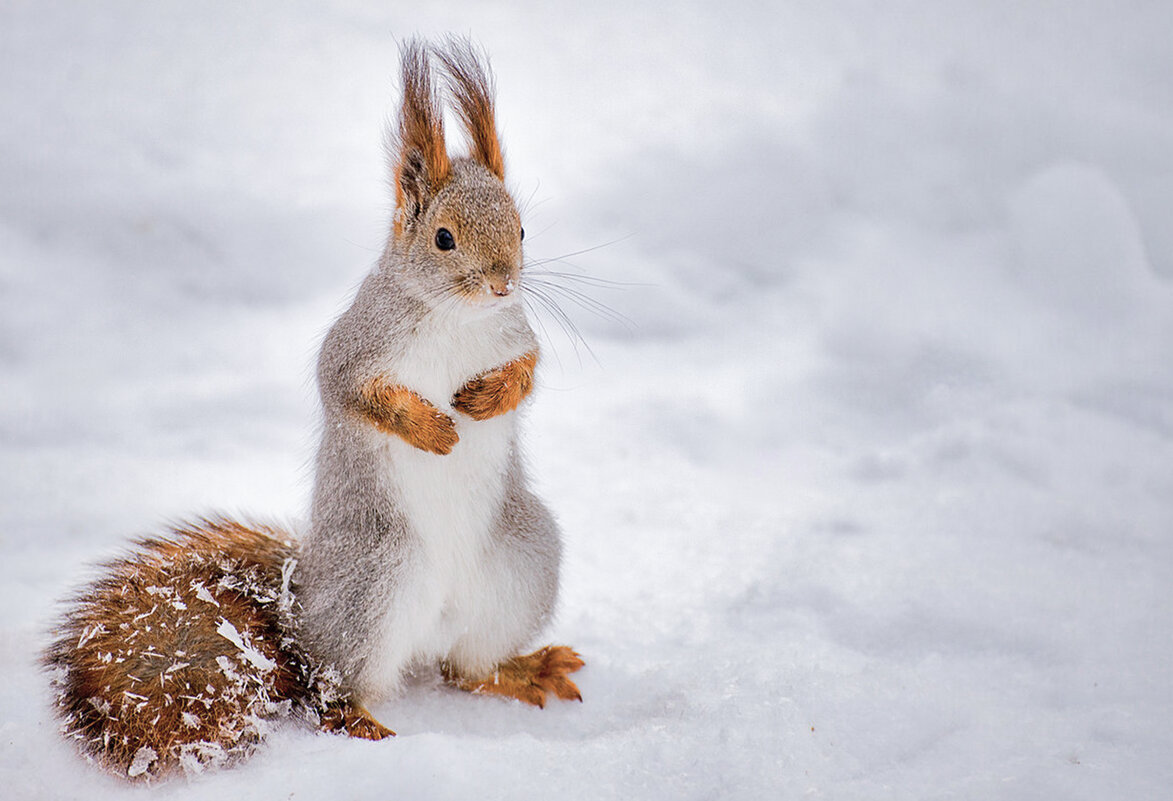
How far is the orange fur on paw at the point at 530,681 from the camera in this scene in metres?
1.53

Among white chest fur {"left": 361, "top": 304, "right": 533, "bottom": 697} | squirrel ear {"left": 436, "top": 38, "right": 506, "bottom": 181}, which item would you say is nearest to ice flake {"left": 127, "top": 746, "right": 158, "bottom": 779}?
white chest fur {"left": 361, "top": 304, "right": 533, "bottom": 697}

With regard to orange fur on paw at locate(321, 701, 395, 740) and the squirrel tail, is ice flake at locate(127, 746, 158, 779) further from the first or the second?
orange fur on paw at locate(321, 701, 395, 740)

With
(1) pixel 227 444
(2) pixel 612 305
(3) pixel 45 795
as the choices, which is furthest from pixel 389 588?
(2) pixel 612 305

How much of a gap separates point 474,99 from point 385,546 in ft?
2.08

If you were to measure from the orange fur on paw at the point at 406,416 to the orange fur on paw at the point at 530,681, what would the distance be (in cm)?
42

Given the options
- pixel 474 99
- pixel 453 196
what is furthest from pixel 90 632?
pixel 474 99

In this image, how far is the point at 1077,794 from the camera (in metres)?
1.19

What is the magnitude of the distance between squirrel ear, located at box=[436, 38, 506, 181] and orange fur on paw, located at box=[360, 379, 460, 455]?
1.17 feet

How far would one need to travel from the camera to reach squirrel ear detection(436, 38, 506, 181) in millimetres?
1396

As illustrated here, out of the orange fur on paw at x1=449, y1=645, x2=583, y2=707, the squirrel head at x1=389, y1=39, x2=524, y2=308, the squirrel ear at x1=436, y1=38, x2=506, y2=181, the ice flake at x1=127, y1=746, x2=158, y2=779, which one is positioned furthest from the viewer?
the orange fur on paw at x1=449, y1=645, x2=583, y2=707

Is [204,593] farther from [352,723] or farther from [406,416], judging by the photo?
[406,416]

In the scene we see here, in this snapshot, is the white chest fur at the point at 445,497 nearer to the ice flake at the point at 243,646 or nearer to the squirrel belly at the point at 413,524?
the squirrel belly at the point at 413,524

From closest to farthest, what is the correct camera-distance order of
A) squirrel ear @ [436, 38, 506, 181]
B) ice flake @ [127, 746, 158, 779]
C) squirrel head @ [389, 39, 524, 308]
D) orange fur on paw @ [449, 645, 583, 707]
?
ice flake @ [127, 746, 158, 779] → squirrel head @ [389, 39, 524, 308] → squirrel ear @ [436, 38, 506, 181] → orange fur on paw @ [449, 645, 583, 707]

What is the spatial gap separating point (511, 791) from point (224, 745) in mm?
358
